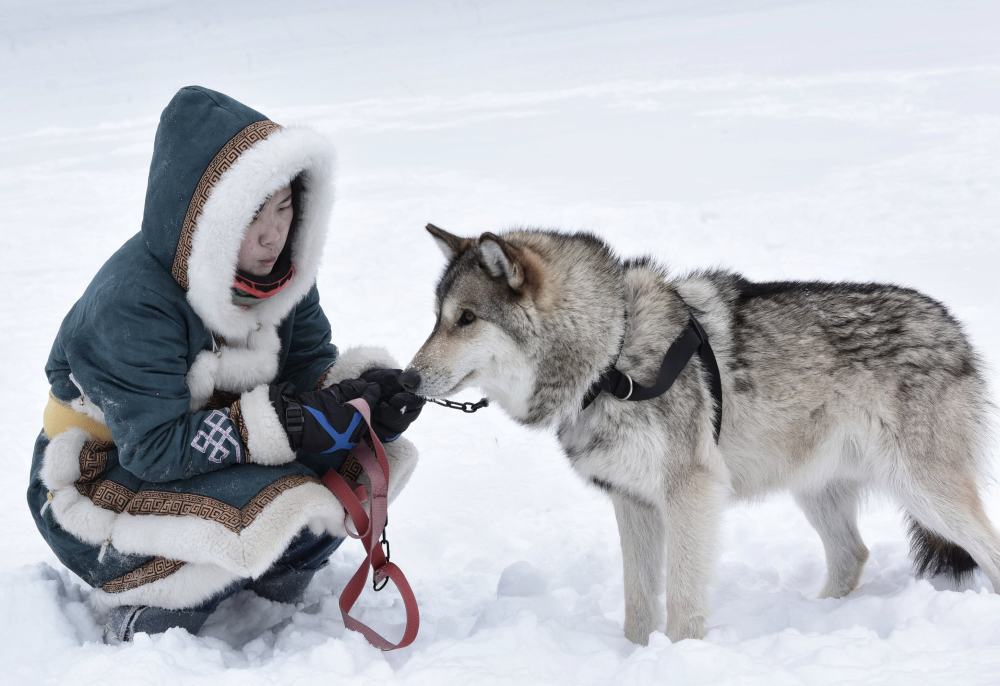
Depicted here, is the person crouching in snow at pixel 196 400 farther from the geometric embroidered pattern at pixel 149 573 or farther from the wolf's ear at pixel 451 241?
the wolf's ear at pixel 451 241

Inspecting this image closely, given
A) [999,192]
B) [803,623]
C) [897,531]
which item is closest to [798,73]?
[999,192]

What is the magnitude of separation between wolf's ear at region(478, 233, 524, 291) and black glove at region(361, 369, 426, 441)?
43 cm

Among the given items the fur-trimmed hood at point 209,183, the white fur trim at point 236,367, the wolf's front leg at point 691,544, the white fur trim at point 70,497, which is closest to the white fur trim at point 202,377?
the white fur trim at point 236,367

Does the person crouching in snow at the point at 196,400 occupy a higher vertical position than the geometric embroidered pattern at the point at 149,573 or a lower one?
higher

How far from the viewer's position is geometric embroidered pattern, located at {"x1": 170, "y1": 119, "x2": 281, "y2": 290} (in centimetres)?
238

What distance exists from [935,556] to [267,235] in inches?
89.0

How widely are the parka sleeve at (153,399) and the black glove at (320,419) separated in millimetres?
47

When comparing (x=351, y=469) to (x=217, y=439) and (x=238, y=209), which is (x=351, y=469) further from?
(x=238, y=209)

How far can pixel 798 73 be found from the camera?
13.1 m

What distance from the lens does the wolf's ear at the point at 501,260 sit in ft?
8.18

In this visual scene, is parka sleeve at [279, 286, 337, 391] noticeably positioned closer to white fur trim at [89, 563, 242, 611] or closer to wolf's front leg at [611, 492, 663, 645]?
white fur trim at [89, 563, 242, 611]

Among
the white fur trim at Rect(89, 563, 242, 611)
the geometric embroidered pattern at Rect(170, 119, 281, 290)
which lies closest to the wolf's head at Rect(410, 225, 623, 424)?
the geometric embroidered pattern at Rect(170, 119, 281, 290)

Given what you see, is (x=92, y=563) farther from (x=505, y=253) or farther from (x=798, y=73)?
(x=798, y=73)

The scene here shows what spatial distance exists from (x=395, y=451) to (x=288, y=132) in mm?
1072
